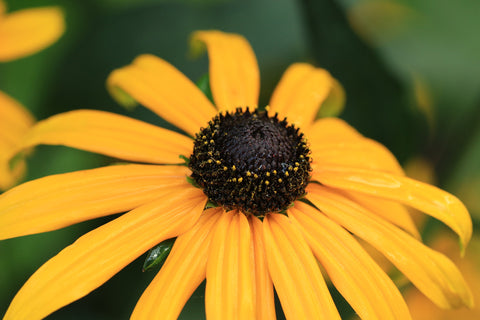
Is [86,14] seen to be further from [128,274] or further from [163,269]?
[163,269]

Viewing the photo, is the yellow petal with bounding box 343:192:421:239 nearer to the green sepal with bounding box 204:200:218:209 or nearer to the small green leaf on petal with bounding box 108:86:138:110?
the green sepal with bounding box 204:200:218:209

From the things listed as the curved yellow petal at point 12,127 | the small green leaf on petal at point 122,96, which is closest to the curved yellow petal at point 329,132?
the small green leaf on petal at point 122,96

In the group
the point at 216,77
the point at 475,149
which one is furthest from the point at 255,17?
the point at 475,149

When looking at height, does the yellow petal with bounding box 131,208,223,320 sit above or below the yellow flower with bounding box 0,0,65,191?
below

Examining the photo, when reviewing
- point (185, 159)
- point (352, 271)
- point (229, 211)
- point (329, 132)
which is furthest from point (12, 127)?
point (352, 271)

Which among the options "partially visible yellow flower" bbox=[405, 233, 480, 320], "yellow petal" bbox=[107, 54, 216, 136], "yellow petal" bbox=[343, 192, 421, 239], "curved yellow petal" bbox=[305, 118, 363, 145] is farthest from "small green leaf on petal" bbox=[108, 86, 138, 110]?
"partially visible yellow flower" bbox=[405, 233, 480, 320]

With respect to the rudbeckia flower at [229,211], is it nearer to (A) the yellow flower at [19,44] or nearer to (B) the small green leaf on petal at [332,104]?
(B) the small green leaf on petal at [332,104]
